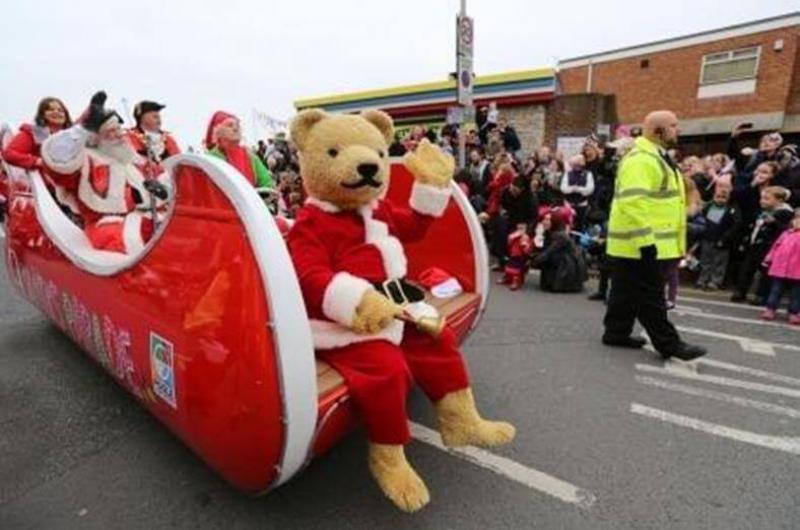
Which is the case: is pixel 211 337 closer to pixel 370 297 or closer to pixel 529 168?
pixel 370 297

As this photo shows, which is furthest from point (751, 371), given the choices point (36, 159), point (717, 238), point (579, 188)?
point (36, 159)

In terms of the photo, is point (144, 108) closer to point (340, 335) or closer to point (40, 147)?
point (40, 147)

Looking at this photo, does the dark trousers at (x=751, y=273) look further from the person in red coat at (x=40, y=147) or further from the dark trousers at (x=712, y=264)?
the person in red coat at (x=40, y=147)

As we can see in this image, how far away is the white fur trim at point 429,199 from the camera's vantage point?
2445 mm

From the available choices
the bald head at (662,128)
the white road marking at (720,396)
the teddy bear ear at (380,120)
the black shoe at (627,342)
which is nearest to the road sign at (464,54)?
the bald head at (662,128)

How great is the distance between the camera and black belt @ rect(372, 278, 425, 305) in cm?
222

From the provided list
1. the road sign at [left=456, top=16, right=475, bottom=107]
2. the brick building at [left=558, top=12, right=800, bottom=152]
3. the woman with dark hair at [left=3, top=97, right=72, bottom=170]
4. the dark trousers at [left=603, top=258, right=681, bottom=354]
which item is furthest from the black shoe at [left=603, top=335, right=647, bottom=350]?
the brick building at [left=558, top=12, right=800, bottom=152]

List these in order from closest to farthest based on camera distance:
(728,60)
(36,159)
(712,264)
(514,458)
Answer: (514,458) < (36,159) < (712,264) < (728,60)

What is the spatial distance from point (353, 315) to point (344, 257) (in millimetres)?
350

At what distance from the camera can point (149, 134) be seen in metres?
4.32

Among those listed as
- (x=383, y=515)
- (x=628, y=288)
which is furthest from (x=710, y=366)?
(x=383, y=515)

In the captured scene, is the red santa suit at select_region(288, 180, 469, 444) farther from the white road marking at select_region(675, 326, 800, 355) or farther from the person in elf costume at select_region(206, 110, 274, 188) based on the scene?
the white road marking at select_region(675, 326, 800, 355)

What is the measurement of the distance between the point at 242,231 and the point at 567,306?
4.21m

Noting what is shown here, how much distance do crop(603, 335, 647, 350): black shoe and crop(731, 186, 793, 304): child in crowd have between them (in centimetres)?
228
